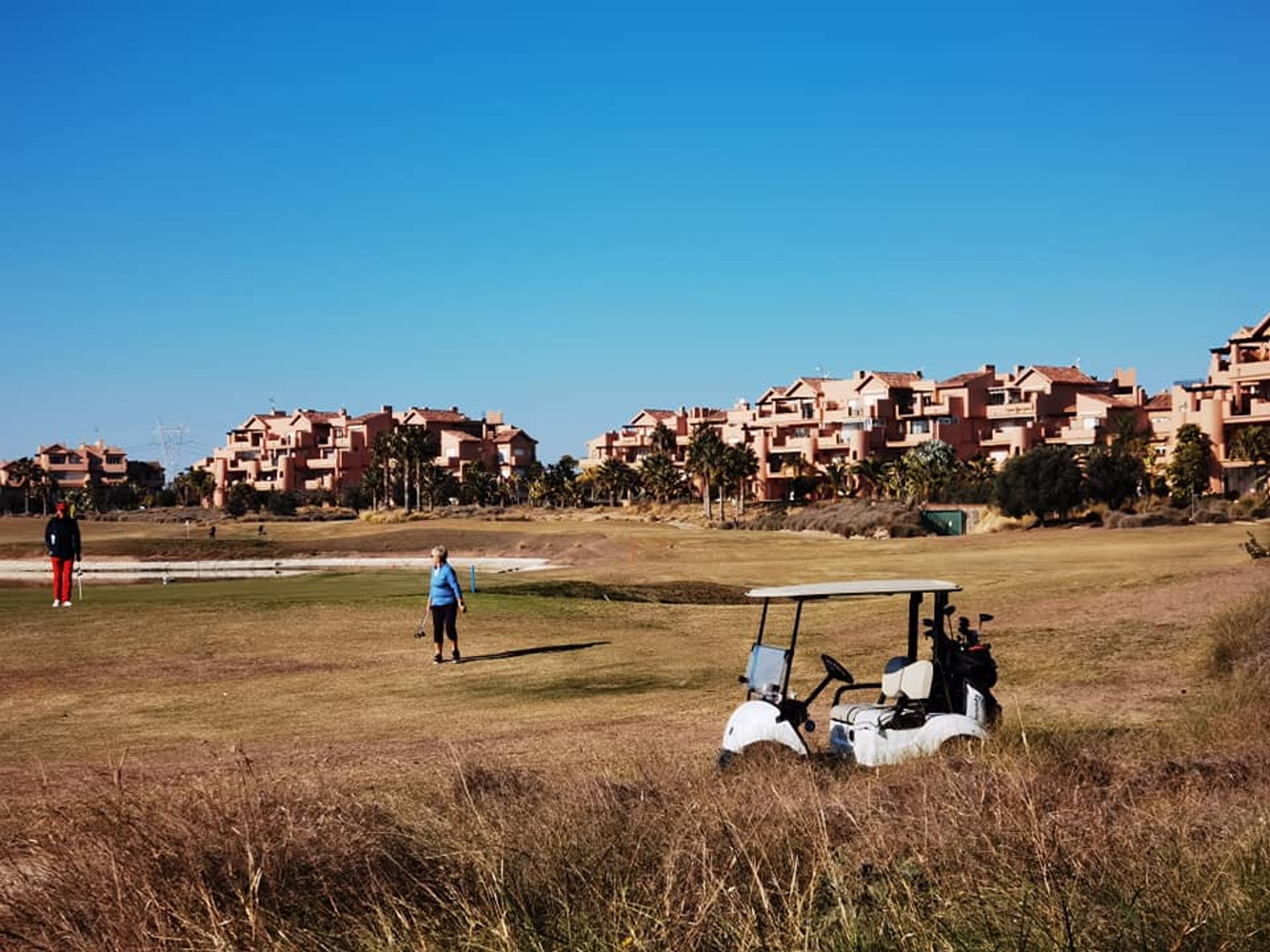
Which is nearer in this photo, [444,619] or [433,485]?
[444,619]

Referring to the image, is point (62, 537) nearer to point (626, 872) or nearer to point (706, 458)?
point (626, 872)

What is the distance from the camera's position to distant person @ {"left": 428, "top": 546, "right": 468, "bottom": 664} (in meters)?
26.0

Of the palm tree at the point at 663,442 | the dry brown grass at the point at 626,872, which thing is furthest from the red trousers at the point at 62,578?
the palm tree at the point at 663,442

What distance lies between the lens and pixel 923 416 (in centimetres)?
14462

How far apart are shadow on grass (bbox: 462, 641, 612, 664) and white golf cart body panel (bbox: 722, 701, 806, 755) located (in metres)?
13.1

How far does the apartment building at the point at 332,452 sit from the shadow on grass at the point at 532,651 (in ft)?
507

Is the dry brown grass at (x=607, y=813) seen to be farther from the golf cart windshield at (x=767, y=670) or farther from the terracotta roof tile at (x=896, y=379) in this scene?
the terracotta roof tile at (x=896, y=379)

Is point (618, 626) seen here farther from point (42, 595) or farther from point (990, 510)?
point (990, 510)

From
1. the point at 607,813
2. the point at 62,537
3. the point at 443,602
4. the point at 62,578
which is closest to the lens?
the point at 607,813

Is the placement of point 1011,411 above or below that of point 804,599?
above

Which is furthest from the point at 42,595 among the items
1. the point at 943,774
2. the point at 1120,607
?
the point at 943,774

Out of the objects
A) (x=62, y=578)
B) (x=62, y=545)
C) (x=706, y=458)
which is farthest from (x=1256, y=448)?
(x=62, y=545)

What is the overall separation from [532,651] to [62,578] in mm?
14760

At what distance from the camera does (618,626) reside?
108 ft
